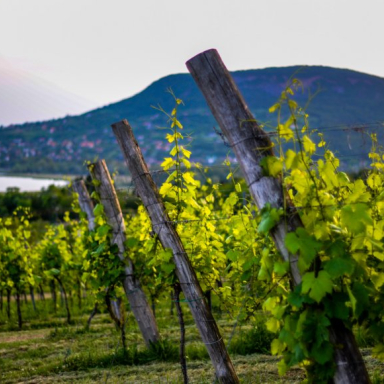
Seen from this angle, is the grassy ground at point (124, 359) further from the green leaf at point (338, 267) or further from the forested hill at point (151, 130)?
the forested hill at point (151, 130)

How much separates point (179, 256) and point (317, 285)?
7.31ft

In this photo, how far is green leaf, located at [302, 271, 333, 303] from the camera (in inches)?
104

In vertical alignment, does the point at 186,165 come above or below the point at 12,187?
below

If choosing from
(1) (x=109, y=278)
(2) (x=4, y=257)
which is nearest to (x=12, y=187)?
(2) (x=4, y=257)

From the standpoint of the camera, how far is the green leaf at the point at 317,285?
2.64 m

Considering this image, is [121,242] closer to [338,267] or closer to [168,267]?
[168,267]

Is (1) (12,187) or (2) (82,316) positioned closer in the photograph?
(2) (82,316)

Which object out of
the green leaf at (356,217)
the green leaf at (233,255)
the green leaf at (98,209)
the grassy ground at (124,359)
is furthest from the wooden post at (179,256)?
the green leaf at (356,217)

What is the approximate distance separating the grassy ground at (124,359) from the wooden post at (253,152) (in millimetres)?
1860

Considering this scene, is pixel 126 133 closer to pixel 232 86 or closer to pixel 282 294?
pixel 232 86

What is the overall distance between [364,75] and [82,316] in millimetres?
187231

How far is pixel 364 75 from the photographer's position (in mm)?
184750

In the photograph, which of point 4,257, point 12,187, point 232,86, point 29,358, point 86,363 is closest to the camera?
point 232,86

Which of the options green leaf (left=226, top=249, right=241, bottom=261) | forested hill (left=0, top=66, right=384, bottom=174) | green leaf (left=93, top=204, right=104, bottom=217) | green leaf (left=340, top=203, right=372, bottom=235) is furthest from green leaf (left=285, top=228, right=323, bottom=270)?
forested hill (left=0, top=66, right=384, bottom=174)
